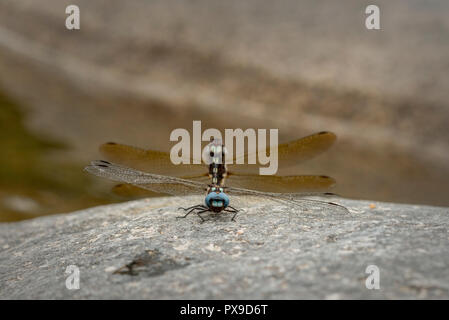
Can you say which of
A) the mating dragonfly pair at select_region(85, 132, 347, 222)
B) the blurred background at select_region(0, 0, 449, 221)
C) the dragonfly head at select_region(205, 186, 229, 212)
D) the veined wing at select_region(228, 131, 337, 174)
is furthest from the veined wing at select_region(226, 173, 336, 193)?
the blurred background at select_region(0, 0, 449, 221)

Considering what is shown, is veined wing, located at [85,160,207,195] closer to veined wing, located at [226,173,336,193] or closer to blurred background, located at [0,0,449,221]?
veined wing, located at [226,173,336,193]

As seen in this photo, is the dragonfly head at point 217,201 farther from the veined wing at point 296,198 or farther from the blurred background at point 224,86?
the blurred background at point 224,86

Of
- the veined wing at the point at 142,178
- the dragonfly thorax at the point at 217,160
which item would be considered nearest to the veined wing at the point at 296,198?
the dragonfly thorax at the point at 217,160

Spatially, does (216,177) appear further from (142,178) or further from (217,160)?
(142,178)

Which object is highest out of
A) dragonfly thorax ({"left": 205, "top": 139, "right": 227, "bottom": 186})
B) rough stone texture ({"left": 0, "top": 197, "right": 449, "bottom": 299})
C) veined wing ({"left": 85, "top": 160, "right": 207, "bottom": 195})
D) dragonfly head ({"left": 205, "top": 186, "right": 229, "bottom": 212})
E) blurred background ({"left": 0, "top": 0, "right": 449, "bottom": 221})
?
blurred background ({"left": 0, "top": 0, "right": 449, "bottom": 221})

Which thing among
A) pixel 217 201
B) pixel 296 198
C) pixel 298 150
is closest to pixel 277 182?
pixel 298 150

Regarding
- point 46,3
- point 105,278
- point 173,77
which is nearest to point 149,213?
point 105,278
